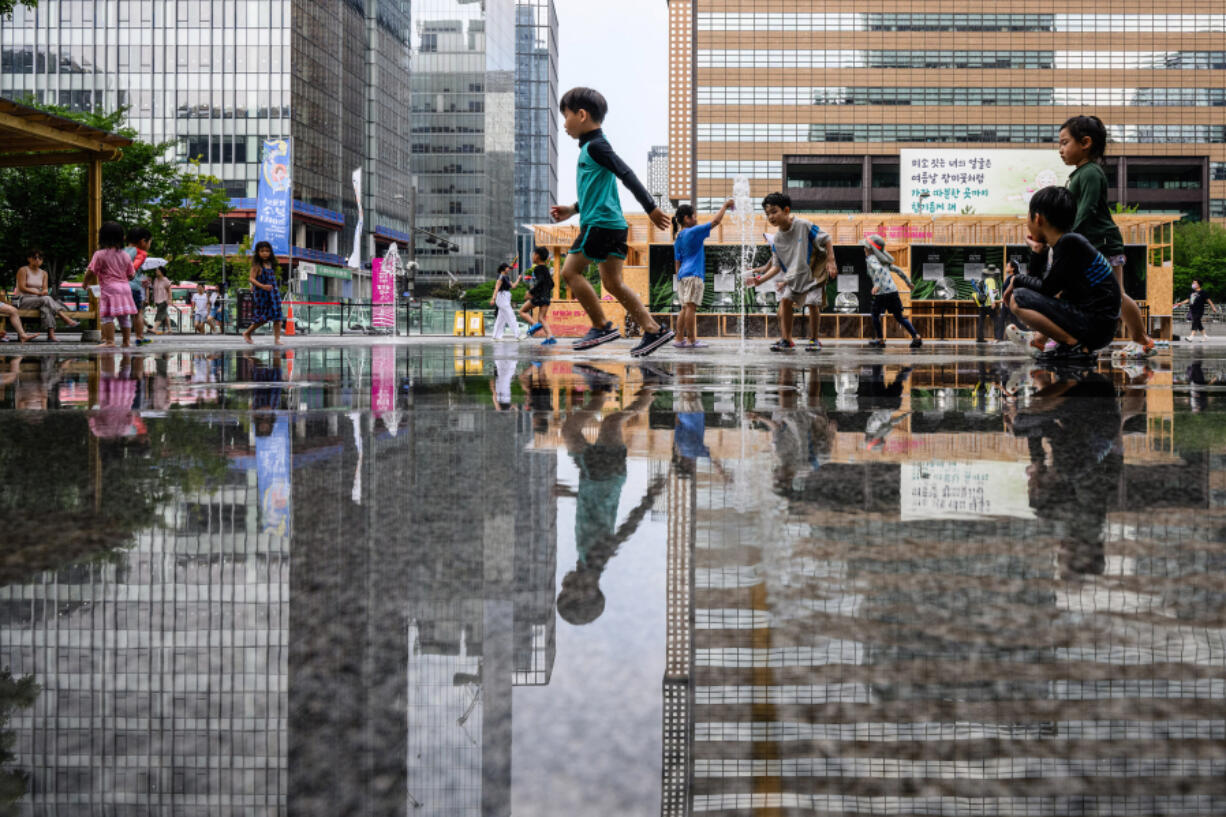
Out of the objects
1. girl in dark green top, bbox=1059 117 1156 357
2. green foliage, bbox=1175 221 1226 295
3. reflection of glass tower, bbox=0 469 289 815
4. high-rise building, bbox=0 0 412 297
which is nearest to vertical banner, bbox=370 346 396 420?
reflection of glass tower, bbox=0 469 289 815

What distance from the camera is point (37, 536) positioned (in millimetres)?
2277

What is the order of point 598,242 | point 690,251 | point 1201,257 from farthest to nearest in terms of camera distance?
point 1201,257
point 690,251
point 598,242

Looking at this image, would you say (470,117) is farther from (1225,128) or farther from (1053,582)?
(1053,582)

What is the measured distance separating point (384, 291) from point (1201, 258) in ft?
201

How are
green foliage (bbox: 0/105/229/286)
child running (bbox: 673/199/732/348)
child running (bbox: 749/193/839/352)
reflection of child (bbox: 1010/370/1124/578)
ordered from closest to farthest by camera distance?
reflection of child (bbox: 1010/370/1124/578) → child running (bbox: 749/193/839/352) → child running (bbox: 673/199/732/348) → green foliage (bbox: 0/105/229/286)

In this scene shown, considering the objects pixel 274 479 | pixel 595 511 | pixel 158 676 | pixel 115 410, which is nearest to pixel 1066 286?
pixel 115 410

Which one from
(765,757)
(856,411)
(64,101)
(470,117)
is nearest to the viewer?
(765,757)

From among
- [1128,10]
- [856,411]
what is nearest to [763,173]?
[1128,10]

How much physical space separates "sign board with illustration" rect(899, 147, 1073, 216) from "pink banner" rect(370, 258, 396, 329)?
24524 mm

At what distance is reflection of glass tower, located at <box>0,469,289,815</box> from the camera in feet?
3.77

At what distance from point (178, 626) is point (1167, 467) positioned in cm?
284

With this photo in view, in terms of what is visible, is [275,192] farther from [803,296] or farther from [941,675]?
[941,675]

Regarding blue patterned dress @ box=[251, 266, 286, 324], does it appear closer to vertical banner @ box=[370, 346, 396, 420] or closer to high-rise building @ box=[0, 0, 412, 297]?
Answer: vertical banner @ box=[370, 346, 396, 420]

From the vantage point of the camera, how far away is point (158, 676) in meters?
1.46
